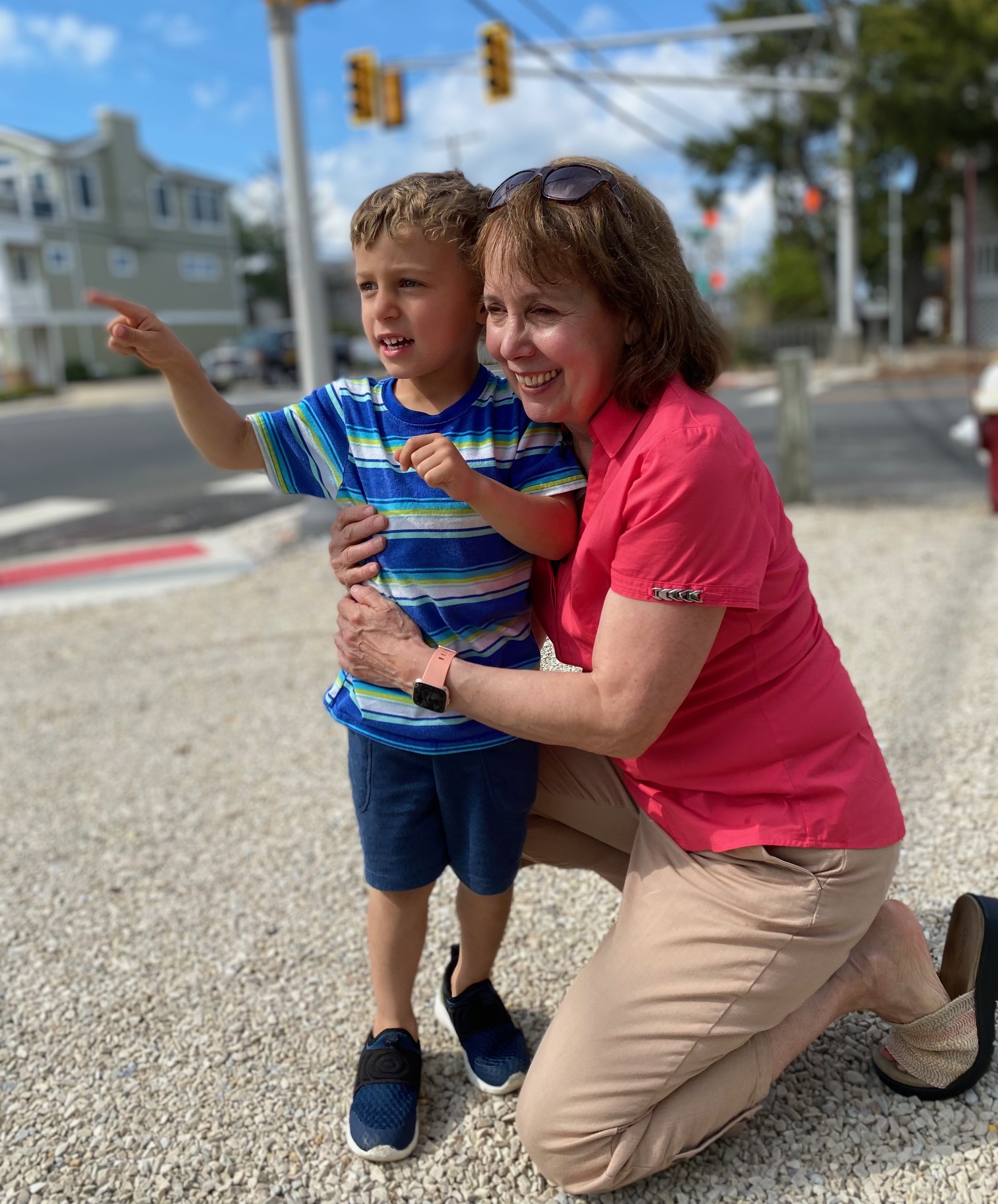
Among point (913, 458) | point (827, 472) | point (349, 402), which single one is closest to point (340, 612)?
point (349, 402)

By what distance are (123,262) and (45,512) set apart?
36.5 metres

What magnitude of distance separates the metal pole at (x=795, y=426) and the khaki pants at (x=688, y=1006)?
5.97 m

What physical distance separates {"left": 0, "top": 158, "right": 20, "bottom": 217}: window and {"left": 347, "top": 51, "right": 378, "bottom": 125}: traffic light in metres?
28.6

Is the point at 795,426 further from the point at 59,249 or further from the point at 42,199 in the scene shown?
the point at 42,199

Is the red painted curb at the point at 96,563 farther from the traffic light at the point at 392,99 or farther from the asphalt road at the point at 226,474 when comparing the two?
the traffic light at the point at 392,99

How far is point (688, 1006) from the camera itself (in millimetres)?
1804

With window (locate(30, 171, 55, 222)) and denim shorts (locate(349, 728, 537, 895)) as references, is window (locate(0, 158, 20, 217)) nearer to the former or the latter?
window (locate(30, 171, 55, 222))

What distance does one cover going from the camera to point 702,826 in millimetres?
1897

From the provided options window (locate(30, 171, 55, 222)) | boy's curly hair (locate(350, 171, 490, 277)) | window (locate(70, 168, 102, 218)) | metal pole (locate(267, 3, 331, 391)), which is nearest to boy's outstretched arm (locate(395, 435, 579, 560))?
boy's curly hair (locate(350, 171, 490, 277))

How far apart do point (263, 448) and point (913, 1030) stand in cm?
159

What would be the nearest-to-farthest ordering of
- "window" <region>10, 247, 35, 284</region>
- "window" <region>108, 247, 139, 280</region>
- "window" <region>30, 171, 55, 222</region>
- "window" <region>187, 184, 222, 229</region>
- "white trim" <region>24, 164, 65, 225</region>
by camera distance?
"window" <region>10, 247, 35, 284</region>, "white trim" <region>24, 164, 65, 225</region>, "window" <region>30, 171, 55, 222</region>, "window" <region>108, 247, 139, 280</region>, "window" <region>187, 184, 222, 229</region>

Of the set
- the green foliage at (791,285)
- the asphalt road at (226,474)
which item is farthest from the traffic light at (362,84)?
the green foliage at (791,285)

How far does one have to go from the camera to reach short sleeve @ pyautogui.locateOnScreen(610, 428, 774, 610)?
1678 millimetres

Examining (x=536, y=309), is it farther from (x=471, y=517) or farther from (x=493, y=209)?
(x=471, y=517)
